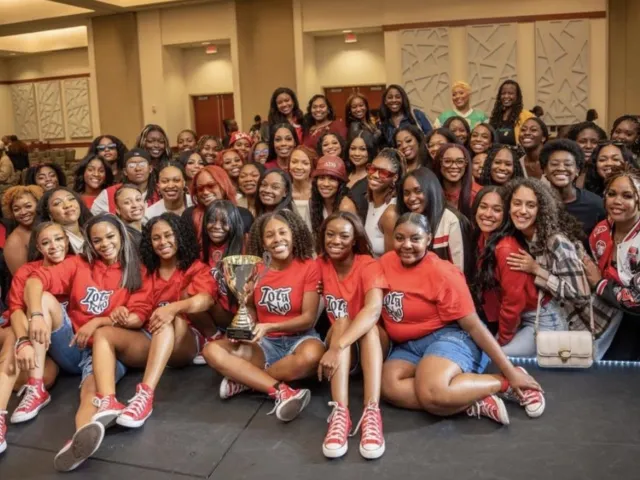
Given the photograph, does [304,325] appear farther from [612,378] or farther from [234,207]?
[612,378]

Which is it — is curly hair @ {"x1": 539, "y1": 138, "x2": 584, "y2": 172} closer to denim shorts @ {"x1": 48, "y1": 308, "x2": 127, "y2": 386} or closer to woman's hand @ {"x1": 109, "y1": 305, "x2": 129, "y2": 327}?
woman's hand @ {"x1": 109, "y1": 305, "x2": 129, "y2": 327}

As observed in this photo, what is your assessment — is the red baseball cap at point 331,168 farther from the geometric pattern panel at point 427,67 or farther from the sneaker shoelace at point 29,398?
the geometric pattern panel at point 427,67

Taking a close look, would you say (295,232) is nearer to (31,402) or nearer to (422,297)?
(422,297)

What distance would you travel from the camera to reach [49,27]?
523 inches

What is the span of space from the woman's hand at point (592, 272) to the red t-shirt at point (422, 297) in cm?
83

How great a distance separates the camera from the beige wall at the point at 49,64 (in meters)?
16.3

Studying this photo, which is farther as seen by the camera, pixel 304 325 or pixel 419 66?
pixel 419 66

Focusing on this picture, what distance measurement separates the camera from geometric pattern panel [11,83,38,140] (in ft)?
57.3

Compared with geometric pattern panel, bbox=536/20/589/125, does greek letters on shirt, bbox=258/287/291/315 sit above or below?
below

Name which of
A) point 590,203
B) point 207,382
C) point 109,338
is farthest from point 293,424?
point 590,203

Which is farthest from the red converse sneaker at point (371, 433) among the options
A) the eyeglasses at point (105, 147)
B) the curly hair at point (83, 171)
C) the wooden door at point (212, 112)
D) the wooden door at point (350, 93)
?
the wooden door at point (212, 112)

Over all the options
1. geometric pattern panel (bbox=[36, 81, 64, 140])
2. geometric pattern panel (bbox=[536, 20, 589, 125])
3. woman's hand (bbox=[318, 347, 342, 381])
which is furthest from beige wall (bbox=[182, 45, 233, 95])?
woman's hand (bbox=[318, 347, 342, 381])

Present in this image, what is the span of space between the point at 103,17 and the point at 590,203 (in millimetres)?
11138

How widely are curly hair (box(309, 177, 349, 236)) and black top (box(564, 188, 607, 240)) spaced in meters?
1.50
